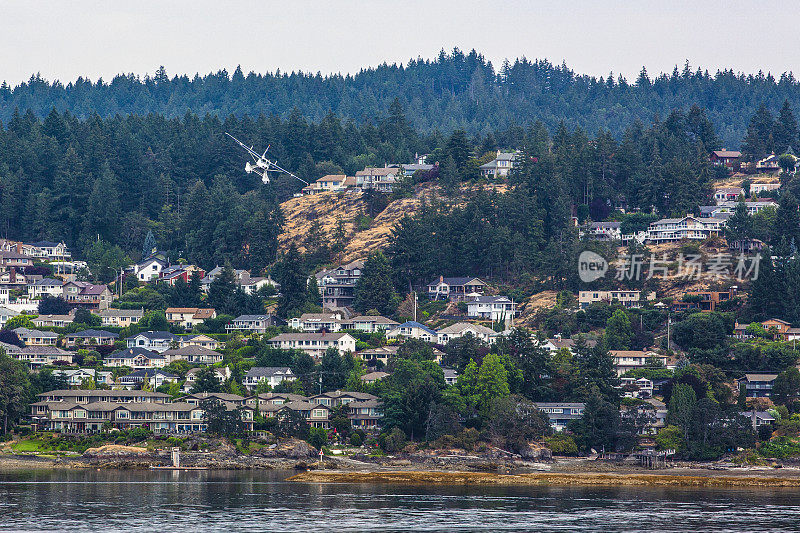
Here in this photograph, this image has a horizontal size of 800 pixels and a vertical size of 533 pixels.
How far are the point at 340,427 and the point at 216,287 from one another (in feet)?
104

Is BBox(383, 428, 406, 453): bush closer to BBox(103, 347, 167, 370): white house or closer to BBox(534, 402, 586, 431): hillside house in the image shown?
BBox(534, 402, 586, 431): hillside house

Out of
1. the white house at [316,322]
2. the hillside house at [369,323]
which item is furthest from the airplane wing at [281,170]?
the hillside house at [369,323]

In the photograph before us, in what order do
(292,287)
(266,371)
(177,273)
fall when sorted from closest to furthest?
(266,371)
(292,287)
(177,273)

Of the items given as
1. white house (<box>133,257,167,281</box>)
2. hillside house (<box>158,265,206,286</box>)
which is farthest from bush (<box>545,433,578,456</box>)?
white house (<box>133,257,167,281</box>)

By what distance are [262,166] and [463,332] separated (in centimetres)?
5180

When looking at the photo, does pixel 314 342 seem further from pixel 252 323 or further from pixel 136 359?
pixel 136 359

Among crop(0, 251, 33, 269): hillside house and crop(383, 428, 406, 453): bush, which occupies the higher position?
crop(0, 251, 33, 269): hillside house

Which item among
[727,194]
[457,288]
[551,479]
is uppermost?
[727,194]

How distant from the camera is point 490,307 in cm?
11138

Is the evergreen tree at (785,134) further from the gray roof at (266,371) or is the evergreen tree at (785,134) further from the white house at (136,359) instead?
the white house at (136,359)

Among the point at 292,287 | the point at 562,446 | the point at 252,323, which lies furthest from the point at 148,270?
the point at 562,446

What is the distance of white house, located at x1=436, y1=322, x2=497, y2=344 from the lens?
102m

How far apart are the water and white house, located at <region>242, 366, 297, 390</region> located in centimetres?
1648

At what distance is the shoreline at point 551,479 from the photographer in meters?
76.5
